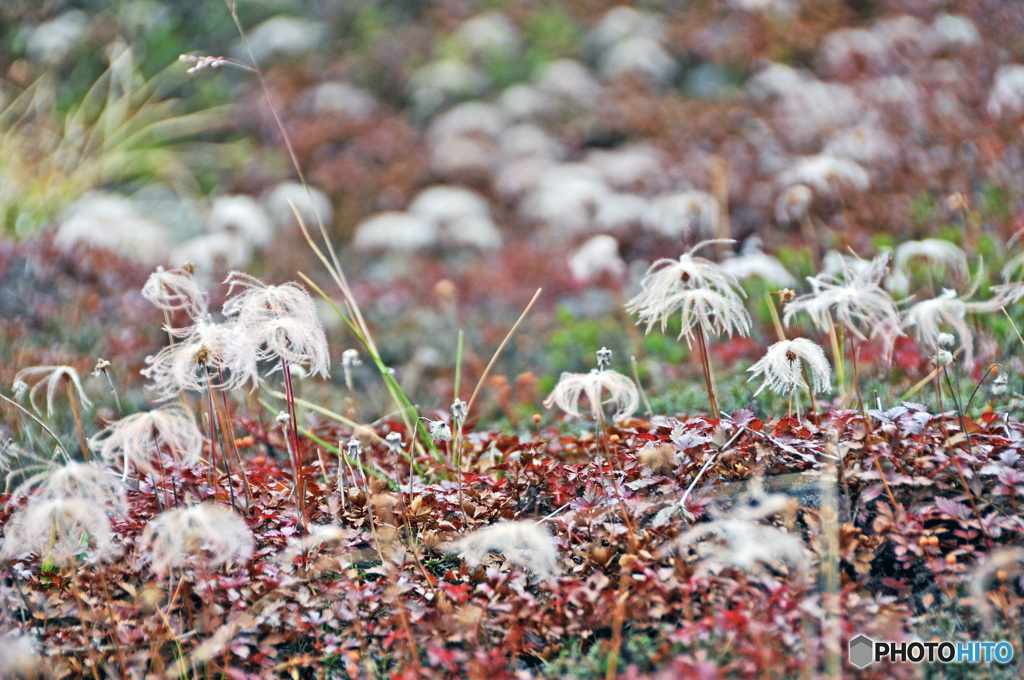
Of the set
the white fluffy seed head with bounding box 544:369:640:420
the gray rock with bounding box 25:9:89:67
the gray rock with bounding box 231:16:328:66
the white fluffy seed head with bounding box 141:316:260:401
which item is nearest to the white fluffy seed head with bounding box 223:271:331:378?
the white fluffy seed head with bounding box 141:316:260:401

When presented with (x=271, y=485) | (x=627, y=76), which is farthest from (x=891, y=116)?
(x=271, y=485)

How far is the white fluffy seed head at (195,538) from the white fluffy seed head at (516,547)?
0.68 meters

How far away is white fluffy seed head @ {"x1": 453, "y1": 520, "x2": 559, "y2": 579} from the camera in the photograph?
2.08 metres

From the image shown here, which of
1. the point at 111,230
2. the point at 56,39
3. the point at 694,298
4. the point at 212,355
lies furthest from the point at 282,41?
the point at 694,298

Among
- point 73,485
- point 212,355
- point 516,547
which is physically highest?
point 212,355

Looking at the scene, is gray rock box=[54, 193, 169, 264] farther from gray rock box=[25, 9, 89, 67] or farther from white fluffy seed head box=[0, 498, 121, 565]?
white fluffy seed head box=[0, 498, 121, 565]

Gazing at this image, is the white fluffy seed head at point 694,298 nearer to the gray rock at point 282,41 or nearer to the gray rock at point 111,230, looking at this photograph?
the gray rock at point 111,230

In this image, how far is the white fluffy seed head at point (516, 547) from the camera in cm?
208

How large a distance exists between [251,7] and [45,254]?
8942 millimetres

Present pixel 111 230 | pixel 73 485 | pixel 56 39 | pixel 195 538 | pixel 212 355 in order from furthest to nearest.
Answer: pixel 56 39 → pixel 111 230 → pixel 212 355 → pixel 73 485 → pixel 195 538

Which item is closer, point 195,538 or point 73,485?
point 195,538

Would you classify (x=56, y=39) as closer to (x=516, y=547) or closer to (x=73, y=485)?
(x=73, y=485)

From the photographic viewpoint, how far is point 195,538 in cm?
206

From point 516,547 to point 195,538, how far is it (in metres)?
0.98
